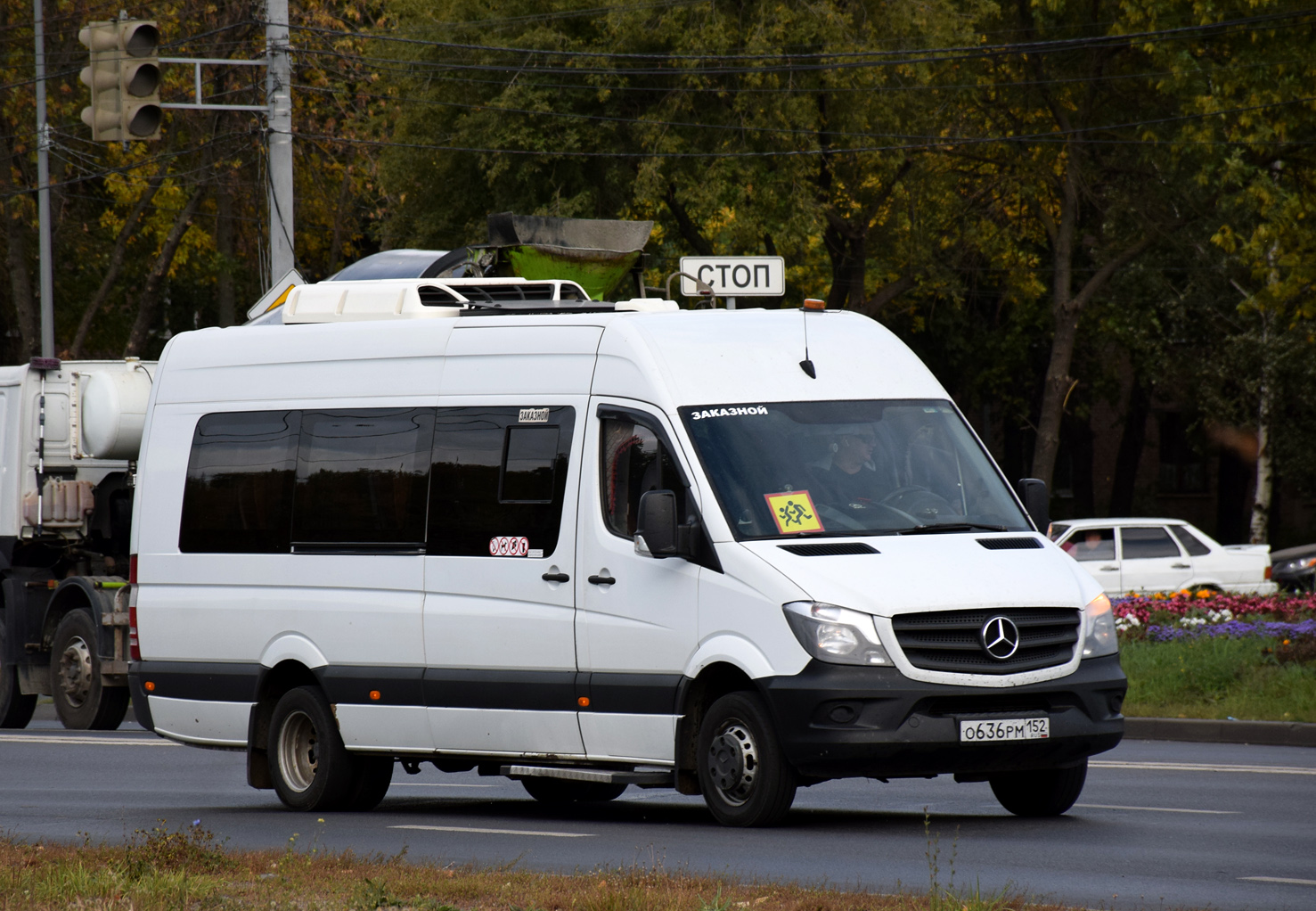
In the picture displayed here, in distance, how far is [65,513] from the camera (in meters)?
17.9

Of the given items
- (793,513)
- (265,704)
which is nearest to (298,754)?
(265,704)

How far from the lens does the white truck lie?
1770 cm

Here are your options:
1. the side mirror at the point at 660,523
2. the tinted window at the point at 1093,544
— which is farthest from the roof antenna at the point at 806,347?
the tinted window at the point at 1093,544

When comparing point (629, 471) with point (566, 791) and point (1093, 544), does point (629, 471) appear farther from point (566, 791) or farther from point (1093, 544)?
point (1093, 544)

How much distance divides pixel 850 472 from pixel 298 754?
367cm

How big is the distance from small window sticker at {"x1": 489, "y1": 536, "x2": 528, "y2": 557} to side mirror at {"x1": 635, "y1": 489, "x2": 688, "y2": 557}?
949 mm

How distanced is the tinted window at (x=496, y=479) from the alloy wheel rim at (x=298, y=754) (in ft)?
4.79

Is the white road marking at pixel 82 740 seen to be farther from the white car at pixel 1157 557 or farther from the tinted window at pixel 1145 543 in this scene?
the tinted window at pixel 1145 543

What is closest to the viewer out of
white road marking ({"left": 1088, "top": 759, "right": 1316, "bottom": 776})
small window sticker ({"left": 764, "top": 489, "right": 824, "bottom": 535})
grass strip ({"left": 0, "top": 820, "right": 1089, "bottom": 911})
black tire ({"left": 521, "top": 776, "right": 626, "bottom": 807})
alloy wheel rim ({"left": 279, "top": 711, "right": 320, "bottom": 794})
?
grass strip ({"left": 0, "top": 820, "right": 1089, "bottom": 911})

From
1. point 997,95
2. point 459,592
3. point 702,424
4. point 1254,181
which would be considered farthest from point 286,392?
point 997,95

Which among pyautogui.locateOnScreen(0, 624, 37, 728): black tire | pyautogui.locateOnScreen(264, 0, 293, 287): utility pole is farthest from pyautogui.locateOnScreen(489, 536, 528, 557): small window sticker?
pyautogui.locateOnScreen(264, 0, 293, 287): utility pole

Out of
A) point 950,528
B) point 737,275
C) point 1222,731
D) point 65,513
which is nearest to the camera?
point 950,528

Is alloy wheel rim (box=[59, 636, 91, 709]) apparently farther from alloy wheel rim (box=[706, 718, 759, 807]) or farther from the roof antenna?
alloy wheel rim (box=[706, 718, 759, 807])

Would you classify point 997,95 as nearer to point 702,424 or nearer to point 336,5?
point 336,5
